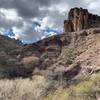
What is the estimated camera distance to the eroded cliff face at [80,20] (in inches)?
6225

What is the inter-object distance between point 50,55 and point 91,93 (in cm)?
8156

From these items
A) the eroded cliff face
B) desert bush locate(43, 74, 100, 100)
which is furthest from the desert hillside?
desert bush locate(43, 74, 100, 100)

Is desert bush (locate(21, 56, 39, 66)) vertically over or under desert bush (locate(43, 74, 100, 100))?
over

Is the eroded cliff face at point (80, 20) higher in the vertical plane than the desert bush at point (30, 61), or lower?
higher

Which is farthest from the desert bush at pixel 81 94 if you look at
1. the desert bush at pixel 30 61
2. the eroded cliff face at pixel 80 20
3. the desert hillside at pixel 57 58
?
the eroded cliff face at pixel 80 20

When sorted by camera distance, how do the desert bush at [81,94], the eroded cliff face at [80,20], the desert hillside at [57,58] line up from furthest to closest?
1. the eroded cliff face at [80,20]
2. the desert hillside at [57,58]
3. the desert bush at [81,94]

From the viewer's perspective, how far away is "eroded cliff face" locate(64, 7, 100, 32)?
519 ft

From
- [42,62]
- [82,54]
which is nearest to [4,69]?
[42,62]

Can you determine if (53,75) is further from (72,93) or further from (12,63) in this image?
(72,93)

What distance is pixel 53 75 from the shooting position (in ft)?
357

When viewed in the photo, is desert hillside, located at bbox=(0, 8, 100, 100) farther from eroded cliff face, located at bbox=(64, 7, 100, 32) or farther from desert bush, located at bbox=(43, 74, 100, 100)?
desert bush, located at bbox=(43, 74, 100, 100)

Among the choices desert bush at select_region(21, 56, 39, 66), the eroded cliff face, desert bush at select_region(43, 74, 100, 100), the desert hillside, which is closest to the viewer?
desert bush at select_region(43, 74, 100, 100)

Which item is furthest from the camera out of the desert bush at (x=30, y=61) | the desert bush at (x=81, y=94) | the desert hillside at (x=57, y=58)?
the desert bush at (x=30, y=61)

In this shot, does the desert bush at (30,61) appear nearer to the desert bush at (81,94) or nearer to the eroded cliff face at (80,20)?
the eroded cliff face at (80,20)
